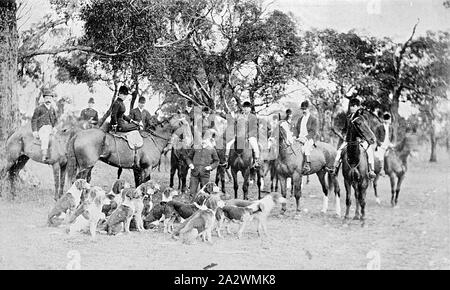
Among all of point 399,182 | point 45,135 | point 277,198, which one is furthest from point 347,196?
point 45,135

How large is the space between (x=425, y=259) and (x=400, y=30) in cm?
348

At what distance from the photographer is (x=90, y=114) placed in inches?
388

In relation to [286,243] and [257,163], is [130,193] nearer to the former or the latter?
[286,243]

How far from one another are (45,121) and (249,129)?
3.57 metres

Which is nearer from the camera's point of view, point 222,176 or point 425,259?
point 425,259

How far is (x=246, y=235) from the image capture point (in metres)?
8.91

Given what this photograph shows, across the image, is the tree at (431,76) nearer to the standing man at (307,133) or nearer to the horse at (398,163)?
the horse at (398,163)

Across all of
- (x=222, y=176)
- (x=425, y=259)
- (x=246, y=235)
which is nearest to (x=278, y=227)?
(x=246, y=235)

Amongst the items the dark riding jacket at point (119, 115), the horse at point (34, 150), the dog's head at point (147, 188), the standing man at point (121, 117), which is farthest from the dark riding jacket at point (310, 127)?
the horse at point (34, 150)

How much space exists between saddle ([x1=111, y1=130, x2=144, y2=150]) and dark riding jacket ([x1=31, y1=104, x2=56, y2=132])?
1038 mm

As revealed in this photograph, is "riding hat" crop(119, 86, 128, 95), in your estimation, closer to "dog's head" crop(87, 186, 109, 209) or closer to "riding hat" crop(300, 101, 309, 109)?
"dog's head" crop(87, 186, 109, 209)

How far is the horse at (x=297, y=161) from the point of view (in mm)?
10148
